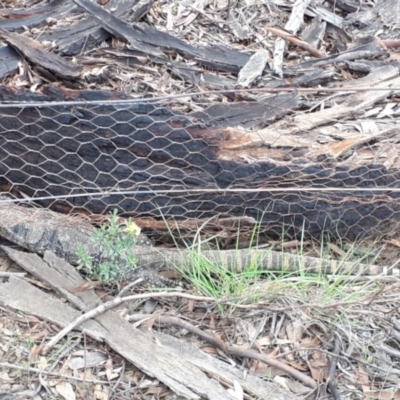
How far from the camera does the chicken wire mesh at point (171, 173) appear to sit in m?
2.58

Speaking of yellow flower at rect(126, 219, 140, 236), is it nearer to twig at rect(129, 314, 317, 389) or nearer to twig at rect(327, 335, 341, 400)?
twig at rect(129, 314, 317, 389)

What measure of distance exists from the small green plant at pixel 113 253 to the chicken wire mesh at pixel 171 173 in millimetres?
296

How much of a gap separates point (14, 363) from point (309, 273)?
1224 mm

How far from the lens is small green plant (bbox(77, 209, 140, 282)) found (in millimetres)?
2299

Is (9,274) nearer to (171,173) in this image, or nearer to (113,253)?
(113,253)

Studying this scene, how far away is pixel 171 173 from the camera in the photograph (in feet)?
8.58

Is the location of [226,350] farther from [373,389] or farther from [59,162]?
[59,162]

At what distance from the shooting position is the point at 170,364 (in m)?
2.10

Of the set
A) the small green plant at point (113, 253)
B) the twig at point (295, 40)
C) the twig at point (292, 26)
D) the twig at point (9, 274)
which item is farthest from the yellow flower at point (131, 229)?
the twig at point (295, 40)

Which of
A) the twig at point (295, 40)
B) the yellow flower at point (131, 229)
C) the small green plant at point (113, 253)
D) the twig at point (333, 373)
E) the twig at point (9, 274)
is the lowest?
the twig at point (333, 373)

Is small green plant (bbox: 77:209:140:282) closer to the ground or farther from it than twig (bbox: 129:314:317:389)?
farther from it

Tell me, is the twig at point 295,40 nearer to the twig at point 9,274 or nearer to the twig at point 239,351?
the twig at point 239,351

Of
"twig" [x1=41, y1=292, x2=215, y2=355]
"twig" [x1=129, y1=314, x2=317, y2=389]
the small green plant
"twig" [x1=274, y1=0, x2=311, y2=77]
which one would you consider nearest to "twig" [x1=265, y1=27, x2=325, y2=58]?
"twig" [x1=274, y1=0, x2=311, y2=77]

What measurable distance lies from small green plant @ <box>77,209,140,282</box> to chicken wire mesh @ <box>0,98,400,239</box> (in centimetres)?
30
